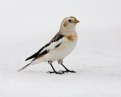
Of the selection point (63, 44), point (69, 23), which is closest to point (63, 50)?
point (63, 44)

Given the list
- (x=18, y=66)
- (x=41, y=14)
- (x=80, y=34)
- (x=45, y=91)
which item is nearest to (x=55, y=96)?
(x=45, y=91)

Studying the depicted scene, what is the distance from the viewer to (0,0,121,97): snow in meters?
9.93

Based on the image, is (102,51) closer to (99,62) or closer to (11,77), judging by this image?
(99,62)

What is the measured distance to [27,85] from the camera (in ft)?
32.9

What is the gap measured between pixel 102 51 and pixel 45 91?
16.3ft

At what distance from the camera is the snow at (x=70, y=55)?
9.93 m

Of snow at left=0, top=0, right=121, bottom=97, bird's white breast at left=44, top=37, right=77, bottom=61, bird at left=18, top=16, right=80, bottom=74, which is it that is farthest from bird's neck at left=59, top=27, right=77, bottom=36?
snow at left=0, top=0, right=121, bottom=97

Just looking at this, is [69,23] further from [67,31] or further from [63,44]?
[63,44]

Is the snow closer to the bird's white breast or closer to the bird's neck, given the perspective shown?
the bird's white breast

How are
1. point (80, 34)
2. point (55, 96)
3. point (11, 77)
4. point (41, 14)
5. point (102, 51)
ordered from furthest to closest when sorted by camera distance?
1. point (41, 14)
2. point (80, 34)
3. point (102, 51)
4. point (11, 77)
5. point (55, 96)

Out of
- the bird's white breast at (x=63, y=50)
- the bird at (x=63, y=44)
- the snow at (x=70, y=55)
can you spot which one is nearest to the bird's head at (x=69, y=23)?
the bird at (x=63, y=44)

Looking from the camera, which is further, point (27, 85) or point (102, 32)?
point (102, 32)

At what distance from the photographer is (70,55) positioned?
47.1 ft

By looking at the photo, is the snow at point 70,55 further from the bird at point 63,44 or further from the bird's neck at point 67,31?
the bird's neck at point 67,31
